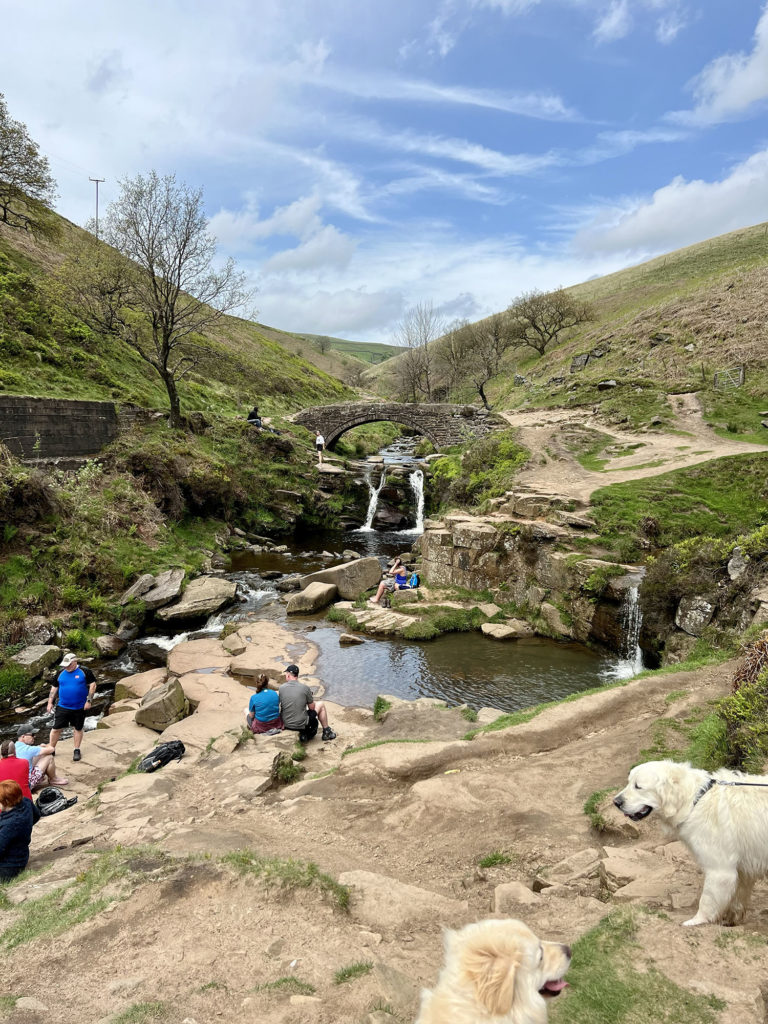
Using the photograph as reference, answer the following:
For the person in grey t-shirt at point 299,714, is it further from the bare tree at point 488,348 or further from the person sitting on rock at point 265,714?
the bare tree at point 488,348

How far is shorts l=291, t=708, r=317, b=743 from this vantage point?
33.4 feet

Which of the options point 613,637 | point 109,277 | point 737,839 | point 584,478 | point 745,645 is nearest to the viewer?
point 737,839

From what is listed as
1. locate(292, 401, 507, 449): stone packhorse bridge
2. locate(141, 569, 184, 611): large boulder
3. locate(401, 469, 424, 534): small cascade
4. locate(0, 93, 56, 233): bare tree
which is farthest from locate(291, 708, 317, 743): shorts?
locate(0, 93, 56, 233): bare tree

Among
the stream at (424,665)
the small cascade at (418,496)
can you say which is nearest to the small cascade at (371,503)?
the small cascade at (418,496)

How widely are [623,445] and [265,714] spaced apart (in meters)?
23.3

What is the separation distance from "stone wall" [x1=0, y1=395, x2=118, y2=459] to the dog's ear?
75.3 feet

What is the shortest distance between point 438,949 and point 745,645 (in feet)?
25.2

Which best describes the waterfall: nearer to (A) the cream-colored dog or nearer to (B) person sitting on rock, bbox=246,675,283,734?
(B) person sitting on rock, bbox=246,675,283,734

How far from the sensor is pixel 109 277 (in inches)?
1247

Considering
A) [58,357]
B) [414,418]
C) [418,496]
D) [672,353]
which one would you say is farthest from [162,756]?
[672,353]

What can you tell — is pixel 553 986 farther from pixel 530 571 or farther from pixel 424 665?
pixel 530 571

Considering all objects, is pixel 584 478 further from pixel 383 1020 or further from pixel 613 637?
pixel 383 1020

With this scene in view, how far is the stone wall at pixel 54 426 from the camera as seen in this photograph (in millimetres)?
19812

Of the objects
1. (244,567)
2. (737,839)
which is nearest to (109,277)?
(244,567)
